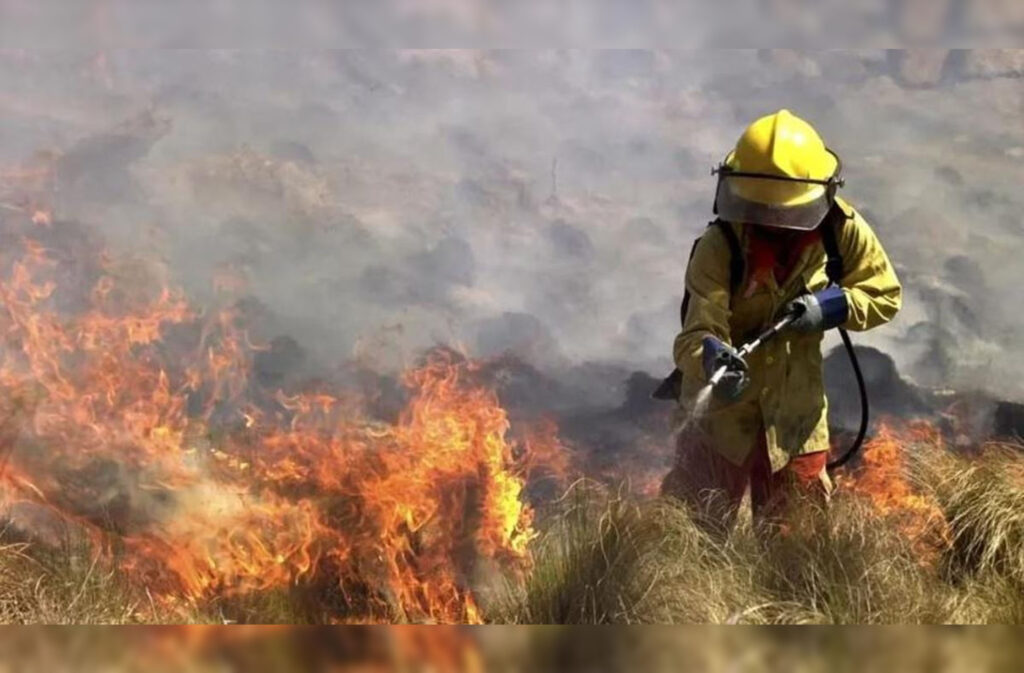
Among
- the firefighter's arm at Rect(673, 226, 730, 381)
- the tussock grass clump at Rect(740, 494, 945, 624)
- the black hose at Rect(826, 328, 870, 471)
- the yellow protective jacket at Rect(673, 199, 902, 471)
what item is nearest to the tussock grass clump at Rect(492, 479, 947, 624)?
the tussock grass clump at Rect(740, 494, 945, 624)

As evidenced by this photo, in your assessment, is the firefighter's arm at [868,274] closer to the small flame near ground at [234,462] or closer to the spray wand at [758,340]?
the spray wand at [758,340]

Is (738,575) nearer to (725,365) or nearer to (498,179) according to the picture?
(725,365)

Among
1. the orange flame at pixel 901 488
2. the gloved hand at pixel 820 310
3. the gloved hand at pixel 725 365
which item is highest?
the gloved hand at pixel 820 310

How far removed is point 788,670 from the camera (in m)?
3.49

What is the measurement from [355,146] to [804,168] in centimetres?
135

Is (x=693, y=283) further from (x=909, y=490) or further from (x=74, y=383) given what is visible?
(x=74, y=383)

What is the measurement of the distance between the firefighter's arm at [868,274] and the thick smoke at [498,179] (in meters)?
0.37

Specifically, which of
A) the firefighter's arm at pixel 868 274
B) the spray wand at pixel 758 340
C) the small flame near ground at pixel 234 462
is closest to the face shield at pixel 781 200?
the firefighter's arm at pixel 868 274

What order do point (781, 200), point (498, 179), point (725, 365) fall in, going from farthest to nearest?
point (498, 179), point (781, 200), point (725, 365)

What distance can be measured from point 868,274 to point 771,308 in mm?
269

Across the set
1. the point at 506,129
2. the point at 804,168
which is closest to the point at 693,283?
the point at 804,168

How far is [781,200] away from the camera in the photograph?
3391 millimetres

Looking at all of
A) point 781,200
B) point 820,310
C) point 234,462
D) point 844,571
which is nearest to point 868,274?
point 820,310

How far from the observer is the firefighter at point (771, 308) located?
340 cm
